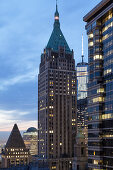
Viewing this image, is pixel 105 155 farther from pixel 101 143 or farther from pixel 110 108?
pixel 110 108

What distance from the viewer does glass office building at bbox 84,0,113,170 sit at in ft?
427

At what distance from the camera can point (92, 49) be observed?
147625 millimetres

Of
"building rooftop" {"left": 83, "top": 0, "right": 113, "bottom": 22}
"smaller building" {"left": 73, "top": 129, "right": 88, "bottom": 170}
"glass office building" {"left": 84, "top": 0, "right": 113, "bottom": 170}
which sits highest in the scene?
"building rooftop" {"left": 83, "top": 0, "right": 113, "bottom": 22}

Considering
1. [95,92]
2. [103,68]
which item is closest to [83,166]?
[95,92]

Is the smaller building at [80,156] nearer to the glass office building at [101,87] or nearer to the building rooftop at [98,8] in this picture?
the glass office building at [101,87]

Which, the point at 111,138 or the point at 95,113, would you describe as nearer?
the point at 111,138

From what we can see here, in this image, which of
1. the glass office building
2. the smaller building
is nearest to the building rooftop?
the glass office building

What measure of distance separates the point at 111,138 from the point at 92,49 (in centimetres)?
4432

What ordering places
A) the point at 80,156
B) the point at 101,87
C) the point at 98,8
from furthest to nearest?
the point at 80,156 → the point at 98,8 → the point at 101,87

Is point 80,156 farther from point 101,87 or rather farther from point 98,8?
point 98,8

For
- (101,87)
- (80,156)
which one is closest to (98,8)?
(101,87)

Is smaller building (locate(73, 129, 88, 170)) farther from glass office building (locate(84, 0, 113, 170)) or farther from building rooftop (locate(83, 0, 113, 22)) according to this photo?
building rooftop (locate(83, 0, 113, 22))

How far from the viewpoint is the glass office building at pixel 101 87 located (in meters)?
130

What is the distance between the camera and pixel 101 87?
449ft
